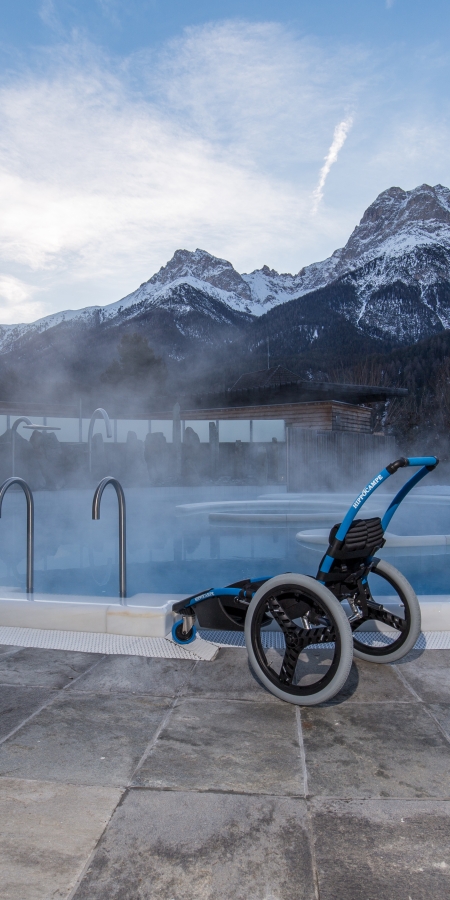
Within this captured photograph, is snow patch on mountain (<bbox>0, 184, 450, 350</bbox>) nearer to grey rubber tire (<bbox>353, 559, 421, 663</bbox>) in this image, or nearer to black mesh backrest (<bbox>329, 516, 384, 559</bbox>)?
grey rubber tire (<bbox>353, 559, 421, 663</bbox>)

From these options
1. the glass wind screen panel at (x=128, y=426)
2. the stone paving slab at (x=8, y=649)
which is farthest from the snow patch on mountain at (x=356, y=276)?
the stone paving slab at (x=8, y=649)

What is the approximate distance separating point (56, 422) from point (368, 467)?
869 cm

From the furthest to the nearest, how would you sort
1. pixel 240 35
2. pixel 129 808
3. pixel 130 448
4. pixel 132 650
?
pixel 130 448 < pixel 240 35 < pixel 132 650 < pixel 129 808

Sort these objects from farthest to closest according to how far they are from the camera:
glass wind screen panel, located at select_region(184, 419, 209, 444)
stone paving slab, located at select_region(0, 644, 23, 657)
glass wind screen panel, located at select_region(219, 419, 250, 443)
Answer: glass wind screen panel, located at select_region(219, 419, 250, 443), glass wind screen panel, located at select_region(184, 419, 209, 444), stone paving slab, located at select_region(0, 644, 23, 657)

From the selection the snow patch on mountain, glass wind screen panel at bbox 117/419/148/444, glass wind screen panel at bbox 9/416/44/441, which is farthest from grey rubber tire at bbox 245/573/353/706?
the snow patch on mountain

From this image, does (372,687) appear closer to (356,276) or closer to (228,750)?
(228,750)

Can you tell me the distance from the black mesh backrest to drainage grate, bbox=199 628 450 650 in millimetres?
668

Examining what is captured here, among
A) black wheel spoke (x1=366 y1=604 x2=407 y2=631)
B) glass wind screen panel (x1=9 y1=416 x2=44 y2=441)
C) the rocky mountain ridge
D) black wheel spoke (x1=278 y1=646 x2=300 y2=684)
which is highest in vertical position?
the rocky mountain ridge

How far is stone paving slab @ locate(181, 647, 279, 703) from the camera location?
195 cm

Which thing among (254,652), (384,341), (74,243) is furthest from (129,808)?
(384,341)

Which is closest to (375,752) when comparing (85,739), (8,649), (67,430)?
(85,739)

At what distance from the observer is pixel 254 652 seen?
6.28 feet

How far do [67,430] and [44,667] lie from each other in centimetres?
1440

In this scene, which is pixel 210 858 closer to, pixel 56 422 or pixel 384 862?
pixel 384 862
